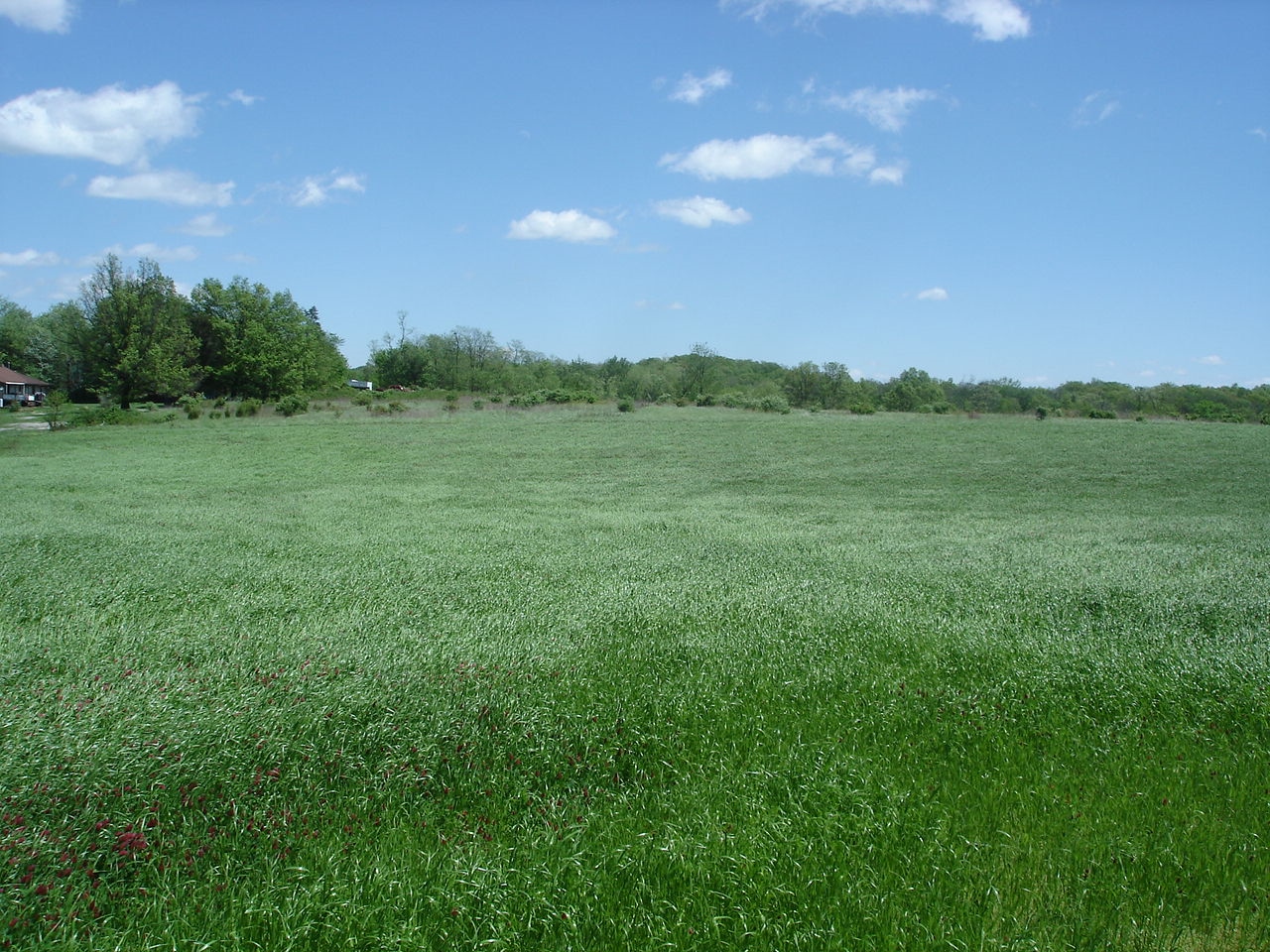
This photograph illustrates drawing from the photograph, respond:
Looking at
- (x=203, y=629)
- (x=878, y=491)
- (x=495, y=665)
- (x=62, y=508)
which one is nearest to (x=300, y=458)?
(x=62, y=508)

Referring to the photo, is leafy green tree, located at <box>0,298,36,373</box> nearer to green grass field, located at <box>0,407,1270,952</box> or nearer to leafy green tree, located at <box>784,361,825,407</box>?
leafy green tree, located at <box>784,361,825,407</box>

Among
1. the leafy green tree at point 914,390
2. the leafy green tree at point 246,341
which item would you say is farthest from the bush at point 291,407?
the leafy green tree at point 914,390

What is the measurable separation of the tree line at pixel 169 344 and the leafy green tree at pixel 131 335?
0.07 metres

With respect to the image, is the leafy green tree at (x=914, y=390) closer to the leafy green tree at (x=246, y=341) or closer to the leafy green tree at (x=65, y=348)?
the leafy green tree at (x=246, y=341)

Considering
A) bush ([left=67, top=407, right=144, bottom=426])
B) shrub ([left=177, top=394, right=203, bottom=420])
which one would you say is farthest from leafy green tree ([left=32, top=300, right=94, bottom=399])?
bush ([left=67, top=407, right=144, bottom=426])

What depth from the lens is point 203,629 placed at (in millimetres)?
5934

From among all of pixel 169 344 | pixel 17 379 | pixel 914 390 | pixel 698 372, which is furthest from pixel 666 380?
pixel 17 379

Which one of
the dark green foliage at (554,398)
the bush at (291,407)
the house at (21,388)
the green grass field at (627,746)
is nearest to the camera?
the green grass field at (627,746)

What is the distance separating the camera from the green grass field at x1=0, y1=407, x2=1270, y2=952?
9.88 feet

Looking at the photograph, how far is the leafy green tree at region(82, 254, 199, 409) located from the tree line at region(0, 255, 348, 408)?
7 cm

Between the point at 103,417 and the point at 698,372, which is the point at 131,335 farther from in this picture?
the point at 698,372

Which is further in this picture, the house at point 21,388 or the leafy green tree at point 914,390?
the leafy green tree at point 914,390

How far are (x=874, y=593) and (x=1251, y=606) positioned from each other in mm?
3603

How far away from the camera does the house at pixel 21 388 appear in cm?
7250
